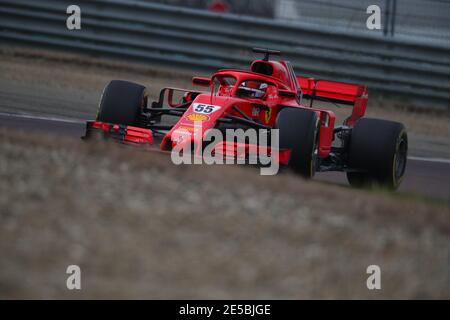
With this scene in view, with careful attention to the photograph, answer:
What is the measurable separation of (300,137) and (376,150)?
1.27m

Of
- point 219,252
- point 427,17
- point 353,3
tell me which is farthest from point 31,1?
point 219,252

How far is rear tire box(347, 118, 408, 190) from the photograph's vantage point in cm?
867

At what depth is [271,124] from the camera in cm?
927

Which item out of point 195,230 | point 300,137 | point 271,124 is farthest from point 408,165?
point 195,230

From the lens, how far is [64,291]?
3.99 metres

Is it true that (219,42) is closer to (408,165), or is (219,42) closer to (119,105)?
(408,165)

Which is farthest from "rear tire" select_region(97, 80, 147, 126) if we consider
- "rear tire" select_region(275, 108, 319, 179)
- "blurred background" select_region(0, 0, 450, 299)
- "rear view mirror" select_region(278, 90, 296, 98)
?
"rear tire" select_region(275, 108, 319, 179)

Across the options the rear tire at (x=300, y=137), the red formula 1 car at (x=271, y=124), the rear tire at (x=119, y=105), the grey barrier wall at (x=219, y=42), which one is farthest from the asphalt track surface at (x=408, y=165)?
the grey barrier wall at (x=219, y=42)

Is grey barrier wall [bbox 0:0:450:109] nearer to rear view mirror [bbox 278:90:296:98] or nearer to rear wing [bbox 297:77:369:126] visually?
rear wing [bbox 297:77:369:126]

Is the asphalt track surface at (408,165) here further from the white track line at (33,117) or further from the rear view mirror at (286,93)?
the rear view mirror at (286,93)

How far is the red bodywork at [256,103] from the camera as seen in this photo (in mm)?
8234
